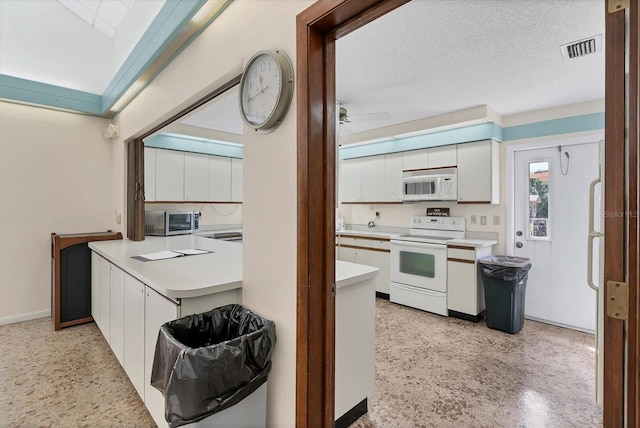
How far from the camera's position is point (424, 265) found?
12.8ft

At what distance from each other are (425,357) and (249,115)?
8.19 feet

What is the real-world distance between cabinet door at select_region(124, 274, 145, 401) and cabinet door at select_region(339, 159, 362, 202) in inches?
148

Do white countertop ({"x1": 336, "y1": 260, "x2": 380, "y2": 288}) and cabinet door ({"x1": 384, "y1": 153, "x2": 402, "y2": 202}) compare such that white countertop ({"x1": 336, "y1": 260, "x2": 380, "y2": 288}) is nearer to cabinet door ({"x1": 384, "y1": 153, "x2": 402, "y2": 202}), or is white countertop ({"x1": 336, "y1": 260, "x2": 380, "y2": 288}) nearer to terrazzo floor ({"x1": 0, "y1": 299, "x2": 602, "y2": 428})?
terrazzo floor ({"x1": 0, "y1": 299, "x2": 602, "y2": 428})

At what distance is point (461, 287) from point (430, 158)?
1.80m

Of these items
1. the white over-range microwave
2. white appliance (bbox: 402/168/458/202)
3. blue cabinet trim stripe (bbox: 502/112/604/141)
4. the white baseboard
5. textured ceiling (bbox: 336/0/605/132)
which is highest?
textured ceiling (bbox: 336/0/605/132)

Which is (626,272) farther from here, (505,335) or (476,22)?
(505,335)

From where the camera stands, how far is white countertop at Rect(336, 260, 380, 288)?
66.6 inches

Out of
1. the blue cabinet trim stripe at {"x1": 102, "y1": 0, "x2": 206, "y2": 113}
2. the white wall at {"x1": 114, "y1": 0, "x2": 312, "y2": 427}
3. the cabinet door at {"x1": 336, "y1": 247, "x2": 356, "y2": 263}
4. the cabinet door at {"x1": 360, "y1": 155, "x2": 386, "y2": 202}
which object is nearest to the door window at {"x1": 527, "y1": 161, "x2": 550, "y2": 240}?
the cabinet door at {"x1": 360, "y1": 155, "x2": 386, "y2": 202}

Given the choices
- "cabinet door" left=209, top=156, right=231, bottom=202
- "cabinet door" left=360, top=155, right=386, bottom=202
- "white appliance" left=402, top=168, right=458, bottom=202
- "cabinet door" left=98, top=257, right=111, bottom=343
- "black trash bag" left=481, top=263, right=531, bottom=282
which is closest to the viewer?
"cabinet door" left=98, top=257, right=111, bottom=343

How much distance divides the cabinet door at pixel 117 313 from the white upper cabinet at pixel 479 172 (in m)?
3.81

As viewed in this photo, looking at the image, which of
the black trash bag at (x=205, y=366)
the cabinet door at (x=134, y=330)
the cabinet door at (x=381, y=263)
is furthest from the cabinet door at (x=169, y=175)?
the black trash bag at (x=205, y=366)

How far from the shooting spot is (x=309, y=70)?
4.17 ft

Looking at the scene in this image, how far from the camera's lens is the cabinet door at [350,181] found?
5180 millimetres

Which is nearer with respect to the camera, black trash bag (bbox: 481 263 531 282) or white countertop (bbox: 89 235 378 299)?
white countertop (bbox: 89 235 378 299)
